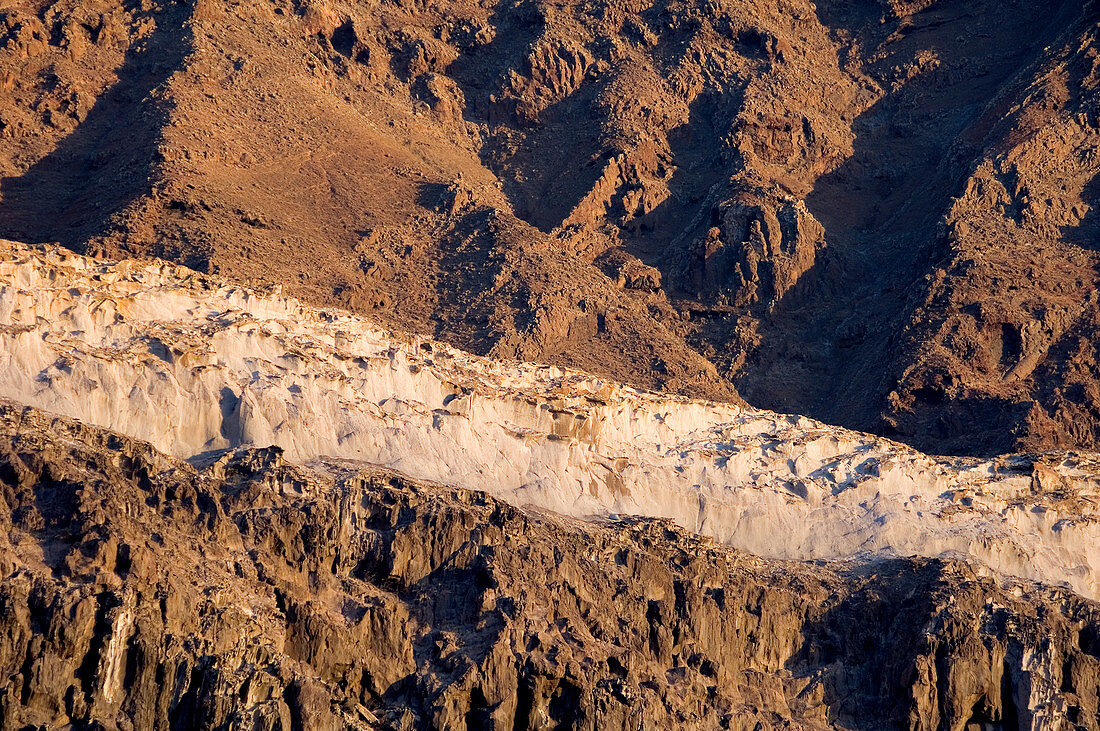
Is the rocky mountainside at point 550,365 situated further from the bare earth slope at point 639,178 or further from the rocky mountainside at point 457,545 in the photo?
the bare earth slope at point 639,178

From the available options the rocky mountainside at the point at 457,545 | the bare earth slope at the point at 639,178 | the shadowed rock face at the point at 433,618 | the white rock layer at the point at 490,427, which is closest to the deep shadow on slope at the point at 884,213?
the bare earth slope at the point at 639,178

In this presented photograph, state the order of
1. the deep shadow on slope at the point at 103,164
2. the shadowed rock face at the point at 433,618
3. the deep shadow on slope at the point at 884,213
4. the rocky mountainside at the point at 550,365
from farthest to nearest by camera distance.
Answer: the deep shadow on slope at the point at 103,164
the deep shadow on slope at the point at 884,213
the rocky mountainside at the point at 550,365
the shadowed rock face at the point at 433,618

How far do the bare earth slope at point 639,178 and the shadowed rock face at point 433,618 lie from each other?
28.8 m

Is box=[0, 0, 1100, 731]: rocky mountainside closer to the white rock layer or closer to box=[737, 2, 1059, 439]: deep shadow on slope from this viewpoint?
the white rock layer

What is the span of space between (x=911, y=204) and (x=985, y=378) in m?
19.5

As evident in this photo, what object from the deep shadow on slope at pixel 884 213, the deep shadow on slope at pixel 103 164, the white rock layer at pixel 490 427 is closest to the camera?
the white rock layer at pixel 490 427

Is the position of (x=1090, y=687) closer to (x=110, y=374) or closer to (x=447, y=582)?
(x=447, y=582)

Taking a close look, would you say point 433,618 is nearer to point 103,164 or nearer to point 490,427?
point 490,427

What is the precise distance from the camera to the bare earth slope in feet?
303

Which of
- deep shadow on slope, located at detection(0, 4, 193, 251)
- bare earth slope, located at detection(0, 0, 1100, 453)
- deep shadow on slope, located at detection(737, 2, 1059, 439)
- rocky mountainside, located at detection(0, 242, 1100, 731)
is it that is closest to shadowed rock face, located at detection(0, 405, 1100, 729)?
rocky mountainside, located at detection(0, 242, 1100, 731)

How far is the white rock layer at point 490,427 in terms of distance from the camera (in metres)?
58.2

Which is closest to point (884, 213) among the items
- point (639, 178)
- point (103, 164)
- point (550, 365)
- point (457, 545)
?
point (639, 178)

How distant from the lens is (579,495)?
203 ft

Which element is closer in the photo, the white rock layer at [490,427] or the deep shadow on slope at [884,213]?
the white rock layer at [490,427]
